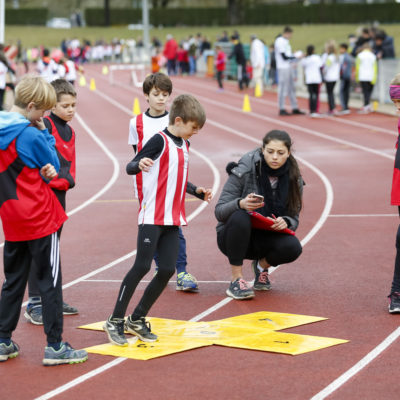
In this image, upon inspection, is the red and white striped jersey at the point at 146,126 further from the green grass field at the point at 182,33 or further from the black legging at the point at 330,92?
the green grass field at the point at 182,33

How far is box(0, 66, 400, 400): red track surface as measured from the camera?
5094mm

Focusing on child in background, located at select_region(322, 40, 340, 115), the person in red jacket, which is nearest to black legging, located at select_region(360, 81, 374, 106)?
child in background, located at select_region(322, 40, 340, 115)

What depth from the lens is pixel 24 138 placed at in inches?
209

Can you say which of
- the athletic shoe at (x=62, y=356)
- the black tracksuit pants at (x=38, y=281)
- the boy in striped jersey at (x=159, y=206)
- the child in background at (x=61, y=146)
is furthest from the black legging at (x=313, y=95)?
the athletic shoe at (x=62, y=356)

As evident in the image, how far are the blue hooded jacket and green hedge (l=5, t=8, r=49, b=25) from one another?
→ 296 feet

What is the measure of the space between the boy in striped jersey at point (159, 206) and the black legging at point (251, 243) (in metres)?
1.23

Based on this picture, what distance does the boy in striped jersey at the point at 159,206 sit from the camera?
230 inches

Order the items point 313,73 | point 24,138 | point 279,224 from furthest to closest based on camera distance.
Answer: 1. point 313,73
2. point 279,224
3. point 24,138

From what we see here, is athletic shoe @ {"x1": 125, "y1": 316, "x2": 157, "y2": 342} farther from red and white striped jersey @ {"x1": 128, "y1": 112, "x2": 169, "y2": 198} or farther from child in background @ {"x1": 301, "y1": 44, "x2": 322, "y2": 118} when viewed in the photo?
child in background @ {"x1": 301, "y1": 44, "x2": 322, "y2": 118}

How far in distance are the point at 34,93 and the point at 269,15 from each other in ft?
265

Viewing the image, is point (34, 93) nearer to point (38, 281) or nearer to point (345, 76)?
point (38, 281)

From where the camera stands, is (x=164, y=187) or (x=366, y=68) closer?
(x=164, y=187)

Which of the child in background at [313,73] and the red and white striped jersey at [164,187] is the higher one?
the red and white striped jersey at [164,187]

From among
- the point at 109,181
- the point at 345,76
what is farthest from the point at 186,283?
the point at 345,76
